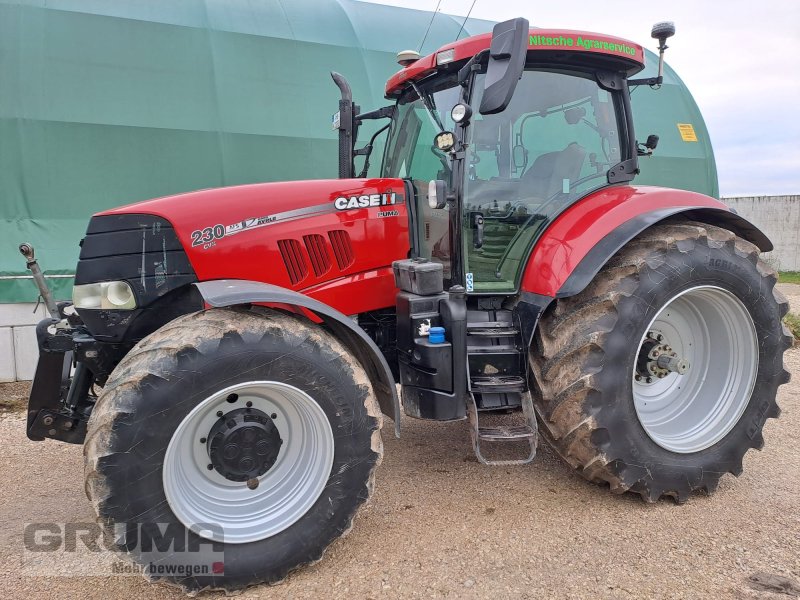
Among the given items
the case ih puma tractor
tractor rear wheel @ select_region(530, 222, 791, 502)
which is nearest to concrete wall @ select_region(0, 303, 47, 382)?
the case ih puma tractor

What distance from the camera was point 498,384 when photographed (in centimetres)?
318

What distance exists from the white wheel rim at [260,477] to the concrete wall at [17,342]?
4357mm

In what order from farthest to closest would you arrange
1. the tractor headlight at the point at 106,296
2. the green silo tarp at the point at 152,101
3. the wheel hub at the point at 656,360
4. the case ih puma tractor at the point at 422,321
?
the green silo tarp at the point at 152,101 → the wheel hub at the point at 656,360 → the tractor headlight at the point at 106,296 → the case ih puma tractor at the point at 422,321

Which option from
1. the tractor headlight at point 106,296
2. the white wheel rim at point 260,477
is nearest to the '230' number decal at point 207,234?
the tractor headlight at point 106,296

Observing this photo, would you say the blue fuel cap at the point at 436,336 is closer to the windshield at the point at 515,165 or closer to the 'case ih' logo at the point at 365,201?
the windshield at the point at 515,165

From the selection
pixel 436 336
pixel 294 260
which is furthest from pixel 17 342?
pixel 436 336

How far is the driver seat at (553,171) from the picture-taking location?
343 centimetres

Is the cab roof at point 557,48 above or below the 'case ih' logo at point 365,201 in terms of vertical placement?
above

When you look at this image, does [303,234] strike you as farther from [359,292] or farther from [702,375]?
[702,375]

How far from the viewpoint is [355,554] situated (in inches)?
110

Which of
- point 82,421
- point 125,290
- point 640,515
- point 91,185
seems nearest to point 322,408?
point 125,290

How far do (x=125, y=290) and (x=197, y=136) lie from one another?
4722 millimetres

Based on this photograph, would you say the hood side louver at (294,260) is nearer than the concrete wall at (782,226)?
Yes

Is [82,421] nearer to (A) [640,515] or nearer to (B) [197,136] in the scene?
(A) [640,515]
